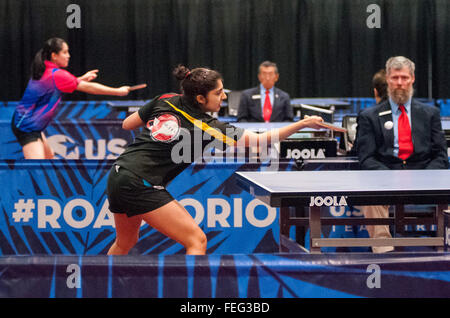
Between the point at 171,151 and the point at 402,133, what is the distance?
187 centimetres

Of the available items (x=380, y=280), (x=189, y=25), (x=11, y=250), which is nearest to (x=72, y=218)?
(x=11, y=250)

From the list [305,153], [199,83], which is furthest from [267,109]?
[199,83]

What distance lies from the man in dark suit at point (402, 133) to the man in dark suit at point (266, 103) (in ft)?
13.4

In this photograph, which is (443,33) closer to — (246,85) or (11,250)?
(246,85)

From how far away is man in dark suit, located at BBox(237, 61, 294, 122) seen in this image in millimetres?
8531

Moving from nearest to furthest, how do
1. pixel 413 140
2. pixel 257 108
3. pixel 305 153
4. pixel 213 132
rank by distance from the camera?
pixel 213 132 → pixel 413 140 → pixel 305 153 → pixel 257 108

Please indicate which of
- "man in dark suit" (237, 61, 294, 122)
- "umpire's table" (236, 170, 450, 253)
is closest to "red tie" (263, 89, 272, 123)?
"man in dark suit" (237, 61, 294, 122)

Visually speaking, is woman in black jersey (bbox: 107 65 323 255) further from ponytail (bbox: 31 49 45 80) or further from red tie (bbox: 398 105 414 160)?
ponytail (bbox: 31 49 45 80)

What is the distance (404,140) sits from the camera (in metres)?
4.39

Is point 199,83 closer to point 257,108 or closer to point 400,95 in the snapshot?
point 400,95

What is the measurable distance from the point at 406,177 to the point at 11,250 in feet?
8.56

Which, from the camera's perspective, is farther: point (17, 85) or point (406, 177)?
point (17, 85)

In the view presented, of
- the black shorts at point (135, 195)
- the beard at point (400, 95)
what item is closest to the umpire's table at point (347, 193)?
the black shorts at point (135, 195)

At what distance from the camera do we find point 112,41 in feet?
41.9
